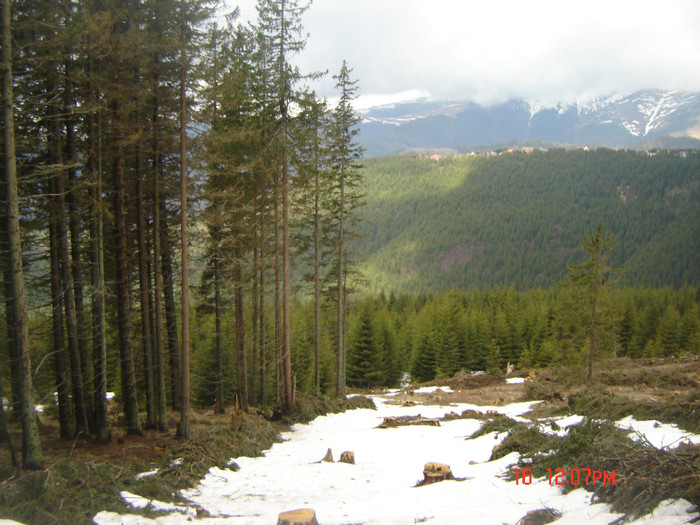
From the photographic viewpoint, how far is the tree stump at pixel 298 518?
5957 millimetres

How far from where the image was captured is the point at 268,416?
1652cm

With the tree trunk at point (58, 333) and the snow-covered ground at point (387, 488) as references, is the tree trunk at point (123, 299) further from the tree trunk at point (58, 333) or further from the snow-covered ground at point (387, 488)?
the snow-covered ground at point (387, 488)

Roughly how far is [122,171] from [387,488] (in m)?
9.78

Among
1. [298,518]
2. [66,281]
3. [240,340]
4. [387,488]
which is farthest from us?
[240,340]

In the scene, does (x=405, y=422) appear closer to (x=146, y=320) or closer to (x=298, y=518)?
(x=146, y=320)

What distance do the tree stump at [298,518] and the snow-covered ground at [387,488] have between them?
0.57 metres

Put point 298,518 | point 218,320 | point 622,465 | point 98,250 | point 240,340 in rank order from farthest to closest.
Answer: point 240,340 < point 218,320 < point 98,250 < point 298,518 < point 622,465

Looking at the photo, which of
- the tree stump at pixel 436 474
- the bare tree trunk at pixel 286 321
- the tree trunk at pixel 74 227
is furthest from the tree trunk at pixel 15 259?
the bare tree trunk at pixel 286 321

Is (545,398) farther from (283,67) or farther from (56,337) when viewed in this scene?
(56,337)

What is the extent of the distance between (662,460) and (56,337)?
1157 centimetres

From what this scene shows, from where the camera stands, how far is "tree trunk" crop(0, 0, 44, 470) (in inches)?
273
